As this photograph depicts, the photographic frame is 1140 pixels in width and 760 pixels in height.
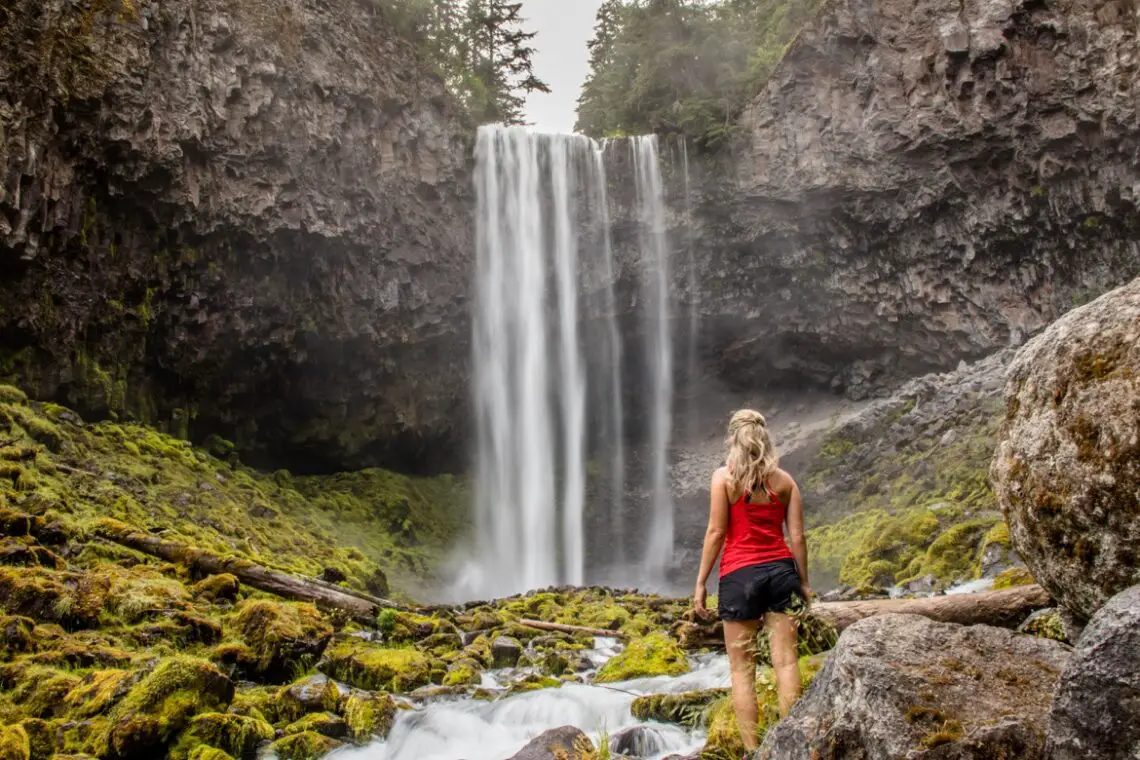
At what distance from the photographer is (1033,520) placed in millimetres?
3834

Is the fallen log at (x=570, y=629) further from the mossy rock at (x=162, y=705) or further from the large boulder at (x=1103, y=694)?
the large boulder at (x=1103, y=694)

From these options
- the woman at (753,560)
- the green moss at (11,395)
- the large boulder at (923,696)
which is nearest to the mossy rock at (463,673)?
the woman at (753,560)

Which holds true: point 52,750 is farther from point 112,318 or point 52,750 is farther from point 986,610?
point 112,318

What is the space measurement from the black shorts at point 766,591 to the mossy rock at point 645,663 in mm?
4339

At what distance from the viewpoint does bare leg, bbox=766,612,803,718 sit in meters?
4.21

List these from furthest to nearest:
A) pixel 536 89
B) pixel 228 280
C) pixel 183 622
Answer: pixel 536 89, pixel 228 280, pixel 183 622

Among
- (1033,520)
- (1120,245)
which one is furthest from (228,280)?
(1120,245)

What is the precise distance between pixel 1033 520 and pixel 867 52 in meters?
24.4

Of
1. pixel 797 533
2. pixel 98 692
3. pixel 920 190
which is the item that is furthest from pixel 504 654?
pixel 920 190

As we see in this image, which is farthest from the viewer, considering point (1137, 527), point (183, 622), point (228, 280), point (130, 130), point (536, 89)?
point (536, 89)

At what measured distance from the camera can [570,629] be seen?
11.2 metres

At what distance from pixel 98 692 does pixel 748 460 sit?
548 centimetres

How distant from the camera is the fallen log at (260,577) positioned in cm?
1005

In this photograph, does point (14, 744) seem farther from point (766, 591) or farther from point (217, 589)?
point (766, 591)
